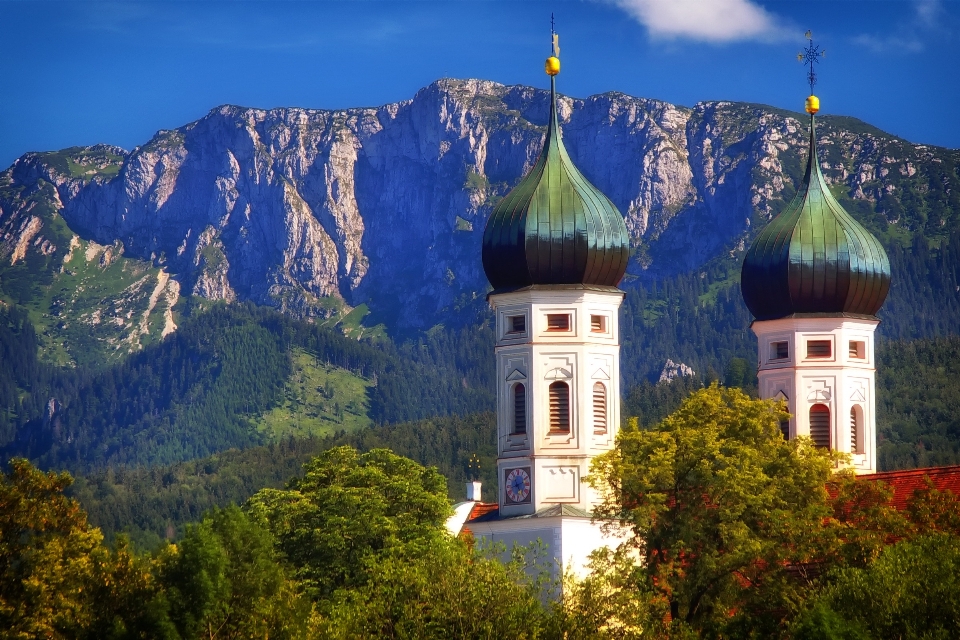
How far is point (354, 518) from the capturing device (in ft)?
251

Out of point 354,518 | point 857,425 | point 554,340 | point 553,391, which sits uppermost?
point 554,340

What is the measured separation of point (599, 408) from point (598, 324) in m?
2.80

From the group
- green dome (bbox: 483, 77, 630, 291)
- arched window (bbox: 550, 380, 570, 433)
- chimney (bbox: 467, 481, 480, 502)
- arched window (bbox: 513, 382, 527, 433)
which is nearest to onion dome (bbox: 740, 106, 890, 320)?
green dome (bbox: 483, 77, 630, 291)

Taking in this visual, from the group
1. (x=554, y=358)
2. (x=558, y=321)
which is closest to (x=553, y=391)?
(x=554, y=358)

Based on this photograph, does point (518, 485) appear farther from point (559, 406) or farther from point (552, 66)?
point (552, 66)

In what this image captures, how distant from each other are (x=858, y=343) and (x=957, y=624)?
28340 mm

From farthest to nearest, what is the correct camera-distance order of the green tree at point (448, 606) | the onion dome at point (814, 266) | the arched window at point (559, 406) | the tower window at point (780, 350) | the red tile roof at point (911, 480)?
the tower window at point (780, 350)
the onion dome at point (814, 266)
the arched window at point (559, 406)
the red tile roof at point (911, 480)
the green tree at point (448, 606)

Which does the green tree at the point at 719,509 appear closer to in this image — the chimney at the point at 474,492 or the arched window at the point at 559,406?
the arched window at the point at 559,406

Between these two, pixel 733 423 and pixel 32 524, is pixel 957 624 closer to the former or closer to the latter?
pixel 733 423

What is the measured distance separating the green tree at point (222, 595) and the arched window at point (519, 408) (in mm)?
12385

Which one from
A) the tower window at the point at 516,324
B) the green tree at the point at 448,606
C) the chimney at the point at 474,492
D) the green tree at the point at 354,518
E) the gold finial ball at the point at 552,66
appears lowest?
the green tree at the point at 448,606

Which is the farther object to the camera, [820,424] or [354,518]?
[820,424]

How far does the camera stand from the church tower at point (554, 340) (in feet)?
249

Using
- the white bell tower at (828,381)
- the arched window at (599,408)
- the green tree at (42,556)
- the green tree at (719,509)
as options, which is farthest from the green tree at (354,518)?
the white bell tower at (828,381)
